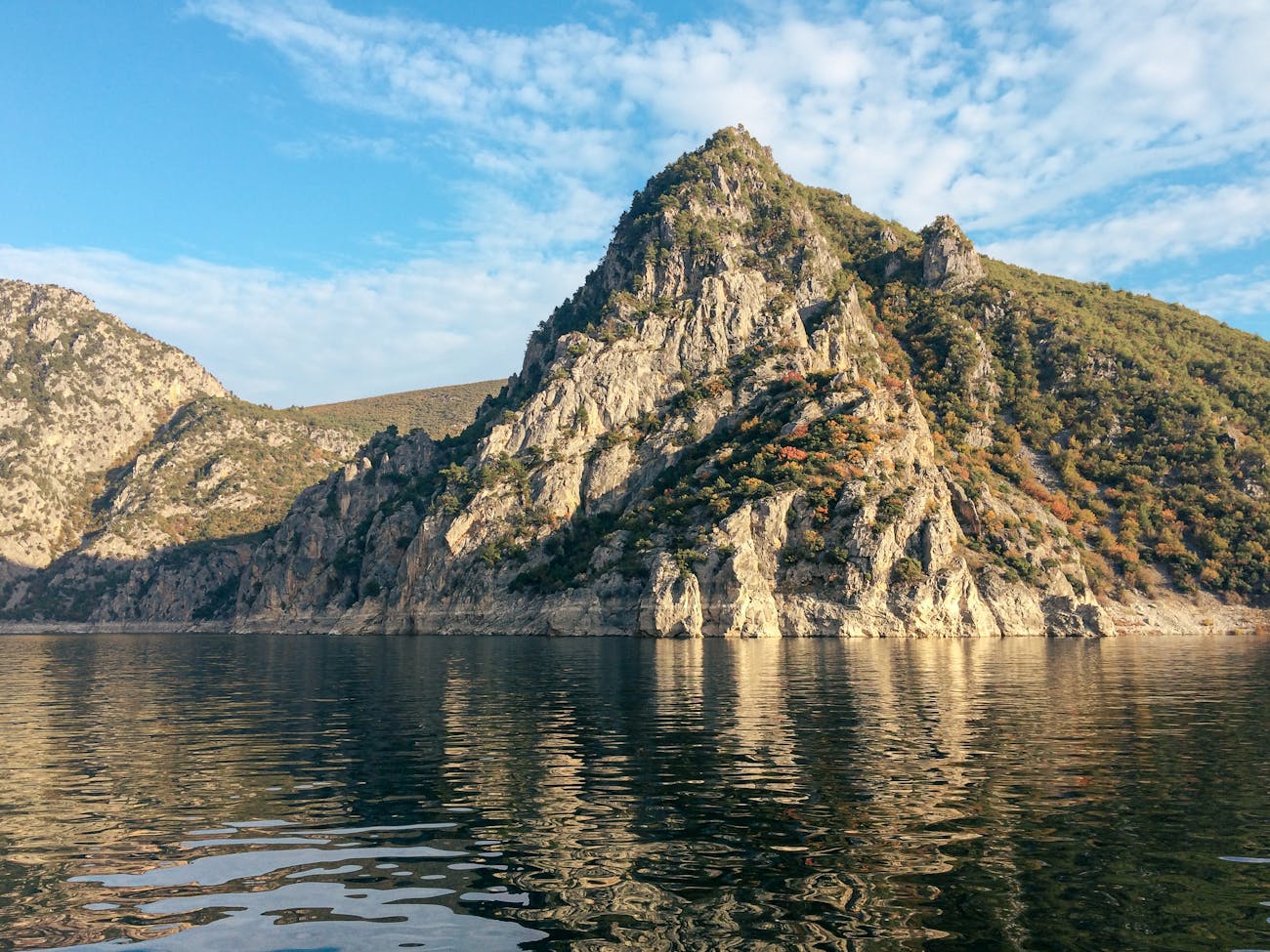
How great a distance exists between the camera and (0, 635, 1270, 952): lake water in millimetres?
14781

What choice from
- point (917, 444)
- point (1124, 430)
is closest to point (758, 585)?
point (917, 444)

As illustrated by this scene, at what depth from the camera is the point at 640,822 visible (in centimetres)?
2155

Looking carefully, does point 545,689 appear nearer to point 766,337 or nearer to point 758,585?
point 758,585

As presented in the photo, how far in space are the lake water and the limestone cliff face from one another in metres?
78.4

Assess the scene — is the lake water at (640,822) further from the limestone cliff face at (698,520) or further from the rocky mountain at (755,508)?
the rocky mountain at (755,508)

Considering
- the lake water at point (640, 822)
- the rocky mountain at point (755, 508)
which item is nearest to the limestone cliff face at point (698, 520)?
the rocky mountain at point (755, 508)

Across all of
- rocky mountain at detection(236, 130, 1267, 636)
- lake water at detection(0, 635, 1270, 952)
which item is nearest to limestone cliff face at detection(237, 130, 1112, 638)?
rocky mountain at detection(236, 130, 1267, 636)

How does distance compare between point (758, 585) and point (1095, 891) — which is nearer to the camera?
point (1095, 891)

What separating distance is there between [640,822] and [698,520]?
406 feet

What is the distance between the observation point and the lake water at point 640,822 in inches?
582

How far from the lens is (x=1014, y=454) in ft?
592

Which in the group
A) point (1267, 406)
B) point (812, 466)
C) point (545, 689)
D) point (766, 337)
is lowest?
point (545, 689)

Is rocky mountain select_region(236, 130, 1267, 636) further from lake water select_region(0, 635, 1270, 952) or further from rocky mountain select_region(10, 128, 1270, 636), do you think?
lake water select_region(0, 635, 1270, 952)

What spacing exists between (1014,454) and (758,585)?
81.4m
